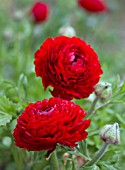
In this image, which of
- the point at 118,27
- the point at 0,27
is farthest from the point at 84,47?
the point at 118,27

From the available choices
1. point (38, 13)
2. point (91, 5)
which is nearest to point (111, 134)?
point (38, 13)

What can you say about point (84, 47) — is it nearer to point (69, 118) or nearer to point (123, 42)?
point (69, 118)

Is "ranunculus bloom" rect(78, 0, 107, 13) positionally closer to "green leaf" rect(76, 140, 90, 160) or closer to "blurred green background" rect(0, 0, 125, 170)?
"blurred green background" rect(0, 0, 125, 170)

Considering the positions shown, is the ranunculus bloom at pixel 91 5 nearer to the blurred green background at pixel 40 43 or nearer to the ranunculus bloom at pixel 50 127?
the blurred green background at pixel 40 43

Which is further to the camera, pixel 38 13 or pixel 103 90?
pixel 38 13

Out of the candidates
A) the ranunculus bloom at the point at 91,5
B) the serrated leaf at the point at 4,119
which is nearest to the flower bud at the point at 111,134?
the serrated leaf at the point at 4,119

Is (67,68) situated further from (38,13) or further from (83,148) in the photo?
(38,13)
